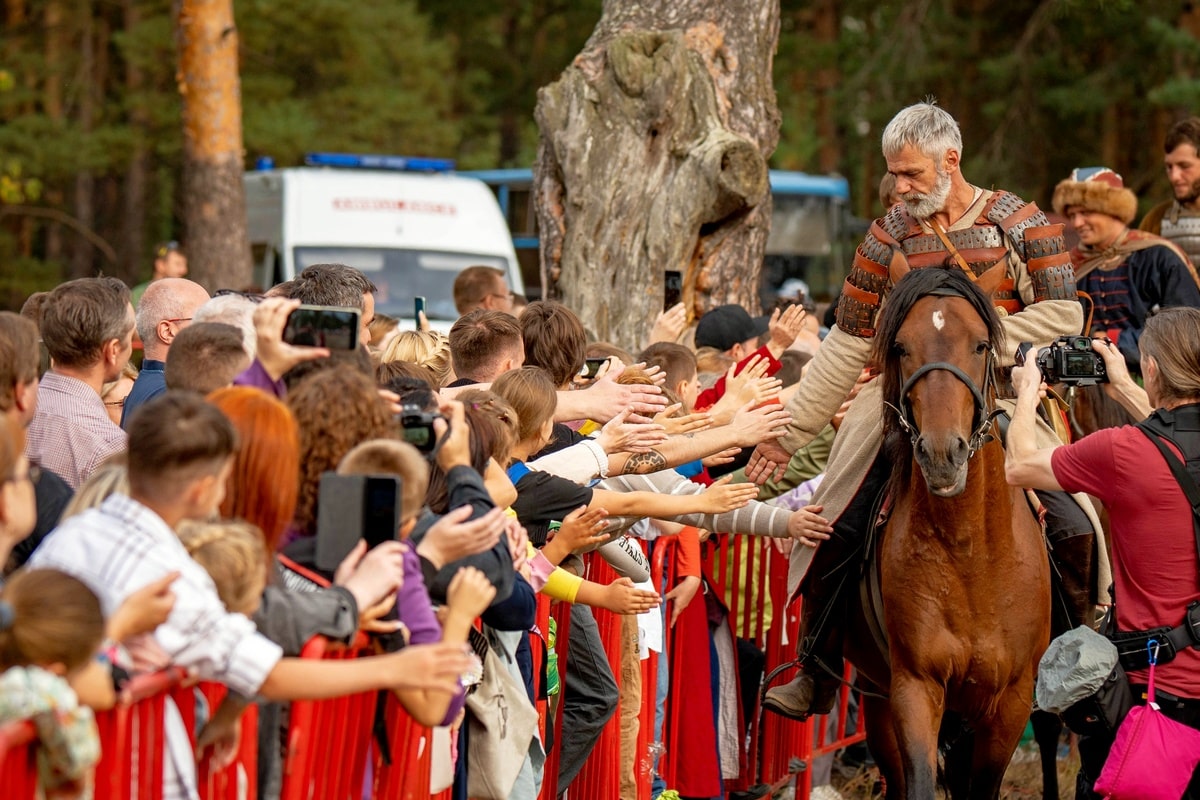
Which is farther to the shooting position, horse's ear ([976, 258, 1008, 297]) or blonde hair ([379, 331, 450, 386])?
blonde hair ([379, 331, 450, 386])

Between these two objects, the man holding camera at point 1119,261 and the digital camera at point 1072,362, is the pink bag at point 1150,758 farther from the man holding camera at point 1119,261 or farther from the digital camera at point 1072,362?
the man holding camera at point 1119,261

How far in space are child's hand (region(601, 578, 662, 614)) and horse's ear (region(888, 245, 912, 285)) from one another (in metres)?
1.62

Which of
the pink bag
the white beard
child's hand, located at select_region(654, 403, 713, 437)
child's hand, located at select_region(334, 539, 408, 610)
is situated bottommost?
the pink bag

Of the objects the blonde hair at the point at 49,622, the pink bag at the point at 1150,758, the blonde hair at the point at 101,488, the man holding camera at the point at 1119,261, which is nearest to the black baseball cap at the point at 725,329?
the man holding camera at the point at 1119,261

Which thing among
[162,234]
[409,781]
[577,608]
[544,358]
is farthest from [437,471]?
[162,234]

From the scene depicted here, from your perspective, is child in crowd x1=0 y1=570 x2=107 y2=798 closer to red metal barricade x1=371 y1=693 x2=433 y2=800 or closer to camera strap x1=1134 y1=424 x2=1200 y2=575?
red metal barricade x1=371 y1=693 x2=433 y2=800

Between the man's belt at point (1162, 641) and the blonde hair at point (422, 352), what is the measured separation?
2594 millimetres

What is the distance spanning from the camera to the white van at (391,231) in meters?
16.8

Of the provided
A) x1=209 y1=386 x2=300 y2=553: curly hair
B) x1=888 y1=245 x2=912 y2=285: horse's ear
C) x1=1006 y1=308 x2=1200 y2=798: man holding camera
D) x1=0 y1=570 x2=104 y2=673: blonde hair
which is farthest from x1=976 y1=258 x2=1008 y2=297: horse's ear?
x1=0 y1=570 x2=104 y2=673: blonde hair

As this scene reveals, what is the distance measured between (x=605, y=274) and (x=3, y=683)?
8.09m

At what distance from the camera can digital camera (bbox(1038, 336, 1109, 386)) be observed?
5.68 metres

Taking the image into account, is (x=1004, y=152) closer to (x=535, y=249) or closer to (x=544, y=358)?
(x=535, y=249)

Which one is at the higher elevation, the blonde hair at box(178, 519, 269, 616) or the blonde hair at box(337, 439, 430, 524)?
the blonde hair at box(337, 439, 430, 524)

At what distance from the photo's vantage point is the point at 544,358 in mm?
6305
